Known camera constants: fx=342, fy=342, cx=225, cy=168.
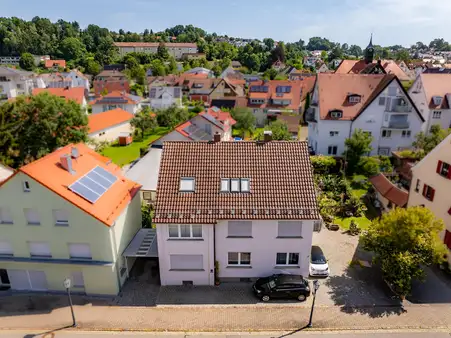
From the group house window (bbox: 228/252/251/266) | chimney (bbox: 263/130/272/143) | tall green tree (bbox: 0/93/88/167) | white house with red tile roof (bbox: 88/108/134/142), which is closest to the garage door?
house window (bbox: 228/252/251/266)

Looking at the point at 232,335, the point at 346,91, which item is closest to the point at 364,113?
the point at 346,91

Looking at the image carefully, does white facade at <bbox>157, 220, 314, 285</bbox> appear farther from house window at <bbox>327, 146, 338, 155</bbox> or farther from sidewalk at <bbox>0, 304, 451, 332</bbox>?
house window at <bbox>327, 146, 338, 155</bbox>

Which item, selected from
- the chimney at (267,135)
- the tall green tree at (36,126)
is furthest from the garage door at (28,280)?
the tall green tree at (36,126)

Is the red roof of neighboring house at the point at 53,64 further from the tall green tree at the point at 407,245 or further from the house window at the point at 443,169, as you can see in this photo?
the tall green tree at the point at 407,245

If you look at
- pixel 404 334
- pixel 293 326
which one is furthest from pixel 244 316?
pixel 404 334

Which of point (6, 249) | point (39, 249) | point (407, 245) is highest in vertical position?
point (407, 245)

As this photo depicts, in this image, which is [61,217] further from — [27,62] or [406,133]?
[27,62]
